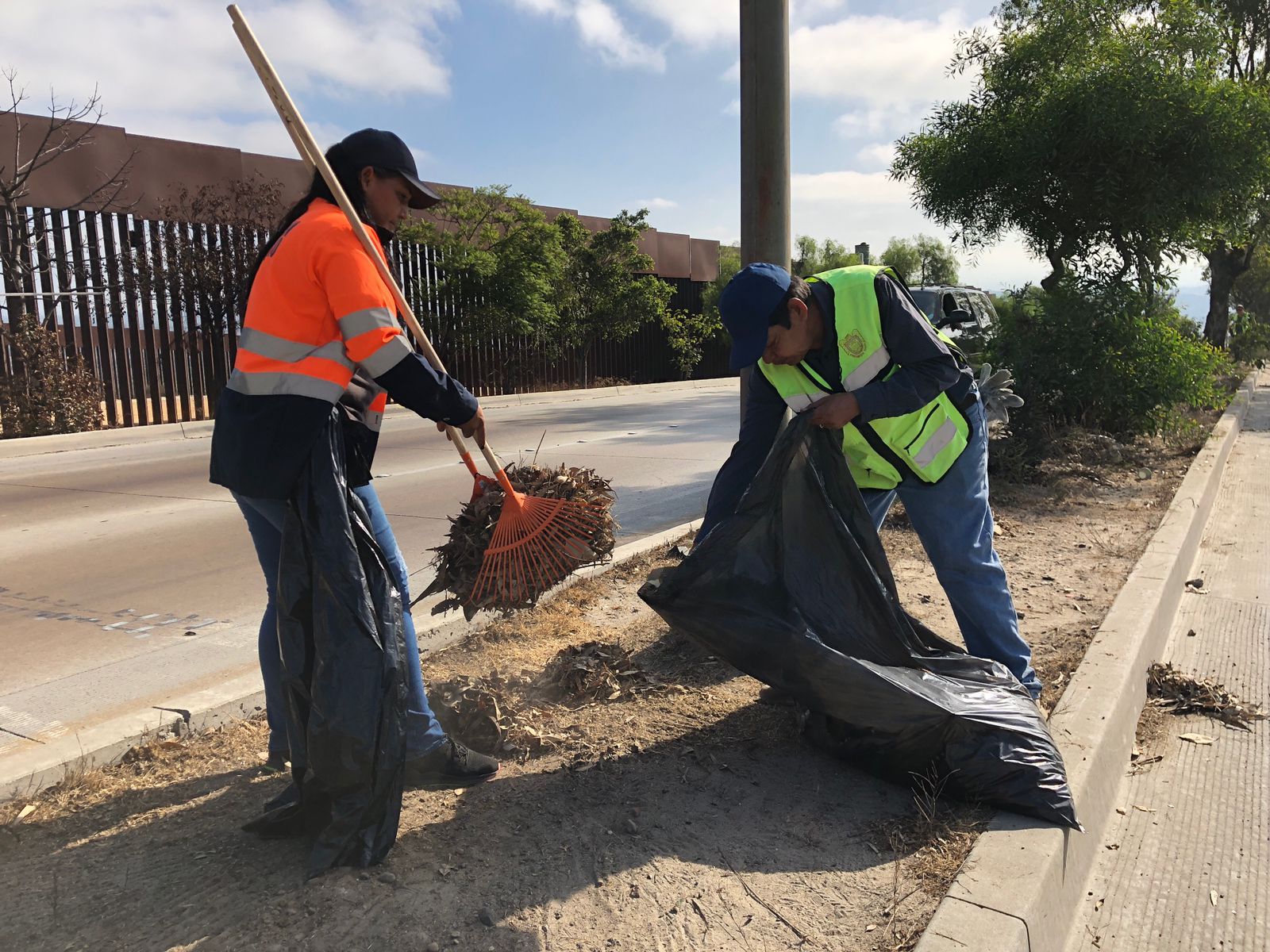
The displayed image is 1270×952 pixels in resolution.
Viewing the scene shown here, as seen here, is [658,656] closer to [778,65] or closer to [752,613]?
[752,613]

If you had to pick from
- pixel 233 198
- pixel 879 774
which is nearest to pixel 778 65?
pixel 879 774

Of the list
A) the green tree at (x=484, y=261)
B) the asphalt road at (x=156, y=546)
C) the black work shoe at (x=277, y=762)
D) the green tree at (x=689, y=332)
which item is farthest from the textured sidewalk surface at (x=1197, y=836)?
the green tree at (x=689, y=332)

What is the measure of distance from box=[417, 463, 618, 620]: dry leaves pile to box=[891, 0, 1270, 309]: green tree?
7.98 meters

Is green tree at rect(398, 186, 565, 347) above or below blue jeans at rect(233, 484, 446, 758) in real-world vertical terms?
above

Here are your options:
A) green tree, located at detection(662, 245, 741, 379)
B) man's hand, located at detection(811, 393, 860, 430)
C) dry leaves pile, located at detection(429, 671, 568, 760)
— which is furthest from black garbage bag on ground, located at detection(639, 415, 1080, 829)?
green tree, located at detection(662, 245, 741, 379)

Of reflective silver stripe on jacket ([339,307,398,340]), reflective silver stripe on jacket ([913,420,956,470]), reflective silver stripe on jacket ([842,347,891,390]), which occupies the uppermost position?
reflective silver stripe on jacket ([339,307,398,340])

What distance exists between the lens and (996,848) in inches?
93.0

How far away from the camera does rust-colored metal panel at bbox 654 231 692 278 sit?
27891mm

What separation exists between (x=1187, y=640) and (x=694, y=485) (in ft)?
15.8

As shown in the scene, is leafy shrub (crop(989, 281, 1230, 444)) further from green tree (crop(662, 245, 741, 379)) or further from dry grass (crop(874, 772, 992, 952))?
green tree (crop(662, 245, 741, 379))

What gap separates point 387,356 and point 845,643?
59.2 inches

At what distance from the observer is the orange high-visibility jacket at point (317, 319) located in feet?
7.87

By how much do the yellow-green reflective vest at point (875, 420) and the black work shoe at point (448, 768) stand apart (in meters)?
1.49

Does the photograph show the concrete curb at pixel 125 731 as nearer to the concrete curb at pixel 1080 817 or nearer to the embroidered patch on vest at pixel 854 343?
the embroidered patch on vest at pixel 854 343
